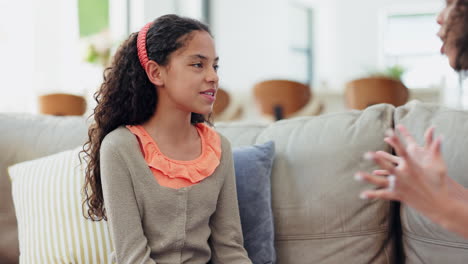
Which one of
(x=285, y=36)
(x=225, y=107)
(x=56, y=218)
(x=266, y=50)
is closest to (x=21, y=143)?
(x=56, y=218)

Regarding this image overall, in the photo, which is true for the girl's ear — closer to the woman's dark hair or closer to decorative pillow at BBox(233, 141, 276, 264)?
decorative pillow at BBox(233, 141, 276, 264)

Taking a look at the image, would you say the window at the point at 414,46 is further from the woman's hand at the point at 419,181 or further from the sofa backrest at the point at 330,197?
the woman's hand at the point at 419,181

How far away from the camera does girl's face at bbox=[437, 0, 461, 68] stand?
2.91 feet

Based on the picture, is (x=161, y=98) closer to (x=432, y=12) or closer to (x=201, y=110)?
(x=201, y=110)

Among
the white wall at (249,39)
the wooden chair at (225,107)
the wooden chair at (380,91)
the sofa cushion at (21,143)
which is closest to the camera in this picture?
the sofa cushion at (21,143)

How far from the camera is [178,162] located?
4.49ft

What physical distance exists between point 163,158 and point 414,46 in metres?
6.28

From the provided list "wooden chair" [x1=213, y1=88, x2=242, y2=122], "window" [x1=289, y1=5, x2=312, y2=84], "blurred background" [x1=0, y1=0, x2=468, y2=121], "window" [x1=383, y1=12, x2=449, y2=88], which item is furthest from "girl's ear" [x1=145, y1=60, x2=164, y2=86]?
"window" [x1=383, y1=12, x2=449, y2=88]

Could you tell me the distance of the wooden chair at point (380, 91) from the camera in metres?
3.31

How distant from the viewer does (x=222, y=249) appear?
1.40 meters

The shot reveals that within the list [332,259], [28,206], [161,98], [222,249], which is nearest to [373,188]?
[332,259]

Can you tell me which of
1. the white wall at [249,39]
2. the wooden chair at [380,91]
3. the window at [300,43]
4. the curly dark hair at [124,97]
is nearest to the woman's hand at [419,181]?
the curly dark hair at [124,97]

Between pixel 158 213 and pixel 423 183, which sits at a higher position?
pixel 423 183

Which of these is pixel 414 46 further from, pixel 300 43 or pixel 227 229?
pixel 227 229
